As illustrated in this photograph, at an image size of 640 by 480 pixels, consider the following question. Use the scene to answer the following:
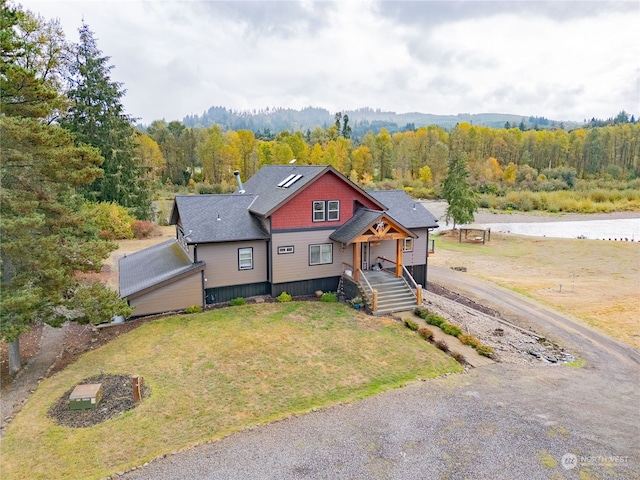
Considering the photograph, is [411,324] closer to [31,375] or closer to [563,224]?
[31,375]

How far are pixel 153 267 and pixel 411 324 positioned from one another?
12.7 m

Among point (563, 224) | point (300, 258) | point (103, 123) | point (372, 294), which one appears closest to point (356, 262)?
point (372, 294)

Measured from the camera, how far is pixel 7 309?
11.0 m

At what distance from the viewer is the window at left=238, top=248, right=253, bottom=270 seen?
1914 centimetres

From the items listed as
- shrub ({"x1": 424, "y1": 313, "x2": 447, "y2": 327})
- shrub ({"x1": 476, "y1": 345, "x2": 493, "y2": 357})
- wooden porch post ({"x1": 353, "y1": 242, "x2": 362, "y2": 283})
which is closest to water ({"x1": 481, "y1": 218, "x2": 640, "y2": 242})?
wooden porch post ({"x1": 353, "y1": 242, "x2": 362, "y2": 283})

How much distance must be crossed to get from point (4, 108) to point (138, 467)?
1071 cm

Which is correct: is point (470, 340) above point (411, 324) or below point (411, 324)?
below

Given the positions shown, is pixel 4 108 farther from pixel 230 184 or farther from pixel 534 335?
pixel 230 184

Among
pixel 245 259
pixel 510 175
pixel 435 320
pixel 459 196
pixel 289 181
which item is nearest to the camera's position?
pixel 435 320

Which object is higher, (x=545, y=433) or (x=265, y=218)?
(x=265, y=218)

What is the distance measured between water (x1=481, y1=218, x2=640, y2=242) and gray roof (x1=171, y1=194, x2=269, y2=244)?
126 ft

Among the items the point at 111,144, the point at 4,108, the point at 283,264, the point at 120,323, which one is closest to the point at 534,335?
the point at 283,264

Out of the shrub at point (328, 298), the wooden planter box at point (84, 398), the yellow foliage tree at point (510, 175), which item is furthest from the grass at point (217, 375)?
the yellow foliage tree at point (510, 175)

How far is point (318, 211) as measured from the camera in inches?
787
